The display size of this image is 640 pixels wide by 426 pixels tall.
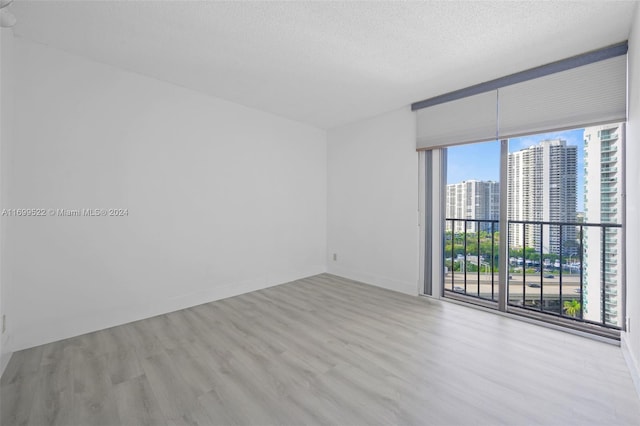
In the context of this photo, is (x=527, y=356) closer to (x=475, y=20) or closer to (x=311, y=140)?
(x=475, y=20)

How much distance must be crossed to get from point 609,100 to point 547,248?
1.57 metres

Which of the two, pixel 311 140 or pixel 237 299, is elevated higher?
pixel 311 140

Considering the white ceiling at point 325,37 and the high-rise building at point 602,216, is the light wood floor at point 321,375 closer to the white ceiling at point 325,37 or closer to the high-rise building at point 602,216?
the high-rise building at point 602,216

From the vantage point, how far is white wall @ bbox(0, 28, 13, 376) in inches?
76.7

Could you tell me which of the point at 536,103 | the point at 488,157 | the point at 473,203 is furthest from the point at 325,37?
the point at 473,203

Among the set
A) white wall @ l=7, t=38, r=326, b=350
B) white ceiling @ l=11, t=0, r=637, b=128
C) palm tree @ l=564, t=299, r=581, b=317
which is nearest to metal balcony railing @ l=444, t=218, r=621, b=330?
palm tree @ l=564, t=299, r=581, b=317

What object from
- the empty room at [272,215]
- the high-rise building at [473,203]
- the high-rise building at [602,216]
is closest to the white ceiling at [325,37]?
the empty room at [272,215]

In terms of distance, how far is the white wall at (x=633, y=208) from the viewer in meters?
Answer: 1.77

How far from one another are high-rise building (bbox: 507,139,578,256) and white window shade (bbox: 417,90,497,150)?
457mm

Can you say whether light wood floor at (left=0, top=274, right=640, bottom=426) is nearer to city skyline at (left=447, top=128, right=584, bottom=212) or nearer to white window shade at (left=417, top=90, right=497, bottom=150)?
city skyline at (left=447, top=128, right=584, bottom=212)

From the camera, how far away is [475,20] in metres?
1.97

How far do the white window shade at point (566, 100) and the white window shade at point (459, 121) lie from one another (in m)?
0.10

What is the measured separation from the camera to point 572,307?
2.86 m

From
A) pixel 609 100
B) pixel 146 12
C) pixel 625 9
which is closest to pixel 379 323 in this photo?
pixel 609 100
